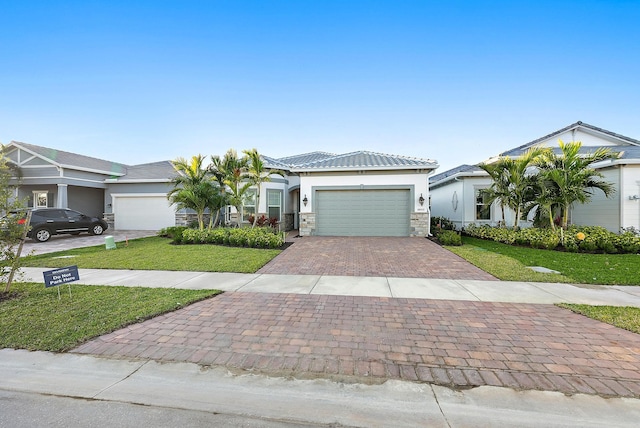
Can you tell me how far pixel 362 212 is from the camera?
14203mm

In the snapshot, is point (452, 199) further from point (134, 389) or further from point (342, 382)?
point (134, 389)

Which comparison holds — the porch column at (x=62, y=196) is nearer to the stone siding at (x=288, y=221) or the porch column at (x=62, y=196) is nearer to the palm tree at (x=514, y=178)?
the stone siding at (x=288, y=221)

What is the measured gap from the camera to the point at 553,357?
120 inches

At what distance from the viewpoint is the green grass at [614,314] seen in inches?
151

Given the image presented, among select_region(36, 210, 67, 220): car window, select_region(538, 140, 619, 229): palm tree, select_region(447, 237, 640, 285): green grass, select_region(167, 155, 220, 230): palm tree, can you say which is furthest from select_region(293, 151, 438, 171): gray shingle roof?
select_region(36, 210, 67, 220): car window

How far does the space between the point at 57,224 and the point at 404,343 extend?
17895 millimetres

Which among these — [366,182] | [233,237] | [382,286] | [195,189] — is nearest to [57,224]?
[195,189]

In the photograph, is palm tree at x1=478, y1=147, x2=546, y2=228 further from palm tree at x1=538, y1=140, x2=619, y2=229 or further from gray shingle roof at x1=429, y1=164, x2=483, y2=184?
gray shingle roof at x1=429, y1=164, x2=483, y2=184

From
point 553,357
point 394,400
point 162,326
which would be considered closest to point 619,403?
point 553,357

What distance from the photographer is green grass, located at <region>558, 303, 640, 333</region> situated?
3844 mm

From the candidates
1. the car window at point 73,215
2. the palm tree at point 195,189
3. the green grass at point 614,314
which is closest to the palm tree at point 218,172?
the palm tree at point 195,189

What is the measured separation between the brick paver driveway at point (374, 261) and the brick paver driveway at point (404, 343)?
7.47ft

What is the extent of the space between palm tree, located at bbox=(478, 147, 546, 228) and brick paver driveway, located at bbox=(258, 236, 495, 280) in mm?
4369

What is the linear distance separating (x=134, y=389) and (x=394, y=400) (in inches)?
97.3
